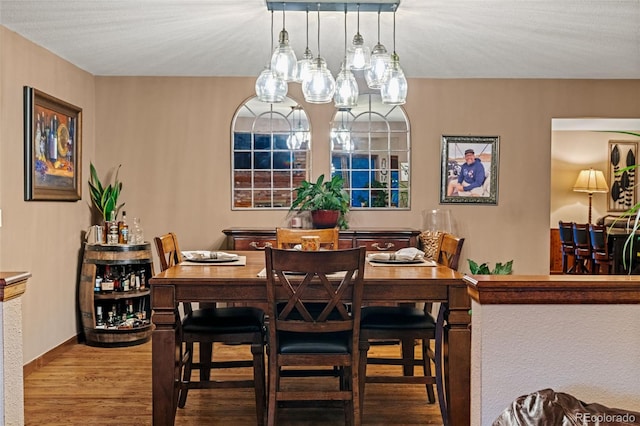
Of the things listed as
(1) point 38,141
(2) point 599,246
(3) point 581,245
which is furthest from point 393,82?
(3) point 581,245

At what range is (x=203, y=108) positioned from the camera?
196 inches

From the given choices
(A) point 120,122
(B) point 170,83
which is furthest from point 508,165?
(A) point 120,122

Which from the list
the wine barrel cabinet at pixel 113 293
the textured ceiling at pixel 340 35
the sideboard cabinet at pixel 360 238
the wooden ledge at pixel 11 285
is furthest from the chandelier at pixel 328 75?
the wine barrel cabinet at pixel 113 293

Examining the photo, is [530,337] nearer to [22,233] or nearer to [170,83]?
[22,233]

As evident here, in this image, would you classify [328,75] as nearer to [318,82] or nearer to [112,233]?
[318,82]

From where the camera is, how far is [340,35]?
12.7 feet

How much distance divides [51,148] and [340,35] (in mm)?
2172

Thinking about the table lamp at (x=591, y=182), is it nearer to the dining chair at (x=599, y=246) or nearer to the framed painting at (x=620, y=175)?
the framed painting at (x=620, y=175)

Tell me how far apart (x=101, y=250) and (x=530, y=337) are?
3593mm

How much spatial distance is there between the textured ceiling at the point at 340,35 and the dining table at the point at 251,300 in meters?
1.53

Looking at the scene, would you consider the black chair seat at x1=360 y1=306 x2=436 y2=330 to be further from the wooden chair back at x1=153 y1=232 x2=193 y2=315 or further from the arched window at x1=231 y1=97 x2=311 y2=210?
the arched window at x1=231 y1=97 x2=311 y2=210

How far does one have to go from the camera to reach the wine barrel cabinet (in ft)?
14.4

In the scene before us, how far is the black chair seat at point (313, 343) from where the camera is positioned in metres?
2.51

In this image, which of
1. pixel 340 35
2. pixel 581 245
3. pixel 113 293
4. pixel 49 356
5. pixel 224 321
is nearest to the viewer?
pixel 224 321
